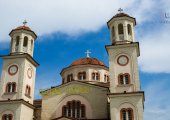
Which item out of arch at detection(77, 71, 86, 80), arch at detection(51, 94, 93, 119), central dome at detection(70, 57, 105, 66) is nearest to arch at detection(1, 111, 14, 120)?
arch at detection(51, 94, 93, 119)

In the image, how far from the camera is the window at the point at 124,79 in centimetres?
3438

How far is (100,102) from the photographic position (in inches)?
1478

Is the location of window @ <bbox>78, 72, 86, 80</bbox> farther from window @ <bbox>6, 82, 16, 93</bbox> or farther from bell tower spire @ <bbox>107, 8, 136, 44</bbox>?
window @ <bbox>6, 82, 16, 93</bbox>

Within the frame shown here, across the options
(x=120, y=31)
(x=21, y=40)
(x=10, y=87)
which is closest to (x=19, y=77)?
(x=10, y=87)

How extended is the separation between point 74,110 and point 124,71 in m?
7.85

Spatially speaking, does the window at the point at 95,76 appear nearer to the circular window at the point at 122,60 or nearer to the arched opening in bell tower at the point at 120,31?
the arched opening in bell tower at the point at 120,31

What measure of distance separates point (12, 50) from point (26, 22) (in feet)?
15.7

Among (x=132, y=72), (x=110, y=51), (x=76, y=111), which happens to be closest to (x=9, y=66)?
(x=76, y=111)

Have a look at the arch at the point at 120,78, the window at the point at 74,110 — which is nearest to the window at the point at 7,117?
the window at the point at 74,110

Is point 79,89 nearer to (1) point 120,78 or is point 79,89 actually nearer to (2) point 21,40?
(1) point 120,78

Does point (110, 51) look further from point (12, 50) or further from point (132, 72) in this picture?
point (12, 50)

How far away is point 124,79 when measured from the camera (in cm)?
3447

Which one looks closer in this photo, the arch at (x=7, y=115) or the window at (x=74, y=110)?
the arch at (x=7, y=115)

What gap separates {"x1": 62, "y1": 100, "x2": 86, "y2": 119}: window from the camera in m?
37.0
